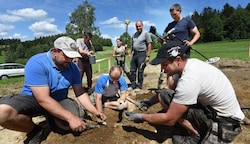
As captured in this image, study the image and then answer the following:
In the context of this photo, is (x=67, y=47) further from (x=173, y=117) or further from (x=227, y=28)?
(x=227, y=28)

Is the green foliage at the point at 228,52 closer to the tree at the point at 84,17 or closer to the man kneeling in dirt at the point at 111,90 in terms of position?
the man kneeling in dirt at the point at 111,90

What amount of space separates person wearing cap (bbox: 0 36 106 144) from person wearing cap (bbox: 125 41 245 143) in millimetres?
1074

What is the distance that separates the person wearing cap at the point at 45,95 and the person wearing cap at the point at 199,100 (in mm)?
1074

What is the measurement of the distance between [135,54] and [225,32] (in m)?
63.9

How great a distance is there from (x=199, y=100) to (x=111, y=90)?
233cm

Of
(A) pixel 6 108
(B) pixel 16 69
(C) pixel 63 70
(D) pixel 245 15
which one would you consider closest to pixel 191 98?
(C) pixel 63 70

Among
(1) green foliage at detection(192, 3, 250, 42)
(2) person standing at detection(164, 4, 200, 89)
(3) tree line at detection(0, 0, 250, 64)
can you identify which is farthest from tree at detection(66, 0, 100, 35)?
(2) person standing at detection(164, 4, 200, 89)

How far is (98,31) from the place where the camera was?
43.4 meters

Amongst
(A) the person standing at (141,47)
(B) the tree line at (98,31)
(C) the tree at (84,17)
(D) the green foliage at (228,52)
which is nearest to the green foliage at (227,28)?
(B) the tree line at (98,31)

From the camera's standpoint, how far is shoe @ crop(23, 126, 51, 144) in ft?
10.0

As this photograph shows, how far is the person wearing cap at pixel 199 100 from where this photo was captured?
7.70 ft

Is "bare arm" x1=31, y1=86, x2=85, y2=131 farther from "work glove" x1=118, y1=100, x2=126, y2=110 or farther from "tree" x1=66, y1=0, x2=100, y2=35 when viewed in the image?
"tree" x1=66, y1=0, x2=100, y2=35

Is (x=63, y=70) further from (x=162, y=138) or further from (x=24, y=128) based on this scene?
(x=162, y=138)

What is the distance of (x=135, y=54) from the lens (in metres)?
6.09
